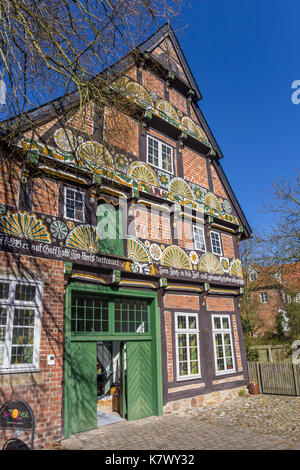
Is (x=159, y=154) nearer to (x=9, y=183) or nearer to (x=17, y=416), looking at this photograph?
(x=9, y=183)

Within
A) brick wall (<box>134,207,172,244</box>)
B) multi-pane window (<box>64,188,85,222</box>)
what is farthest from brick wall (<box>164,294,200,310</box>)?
multi-pane window (<box>64,188,85,222</box>)

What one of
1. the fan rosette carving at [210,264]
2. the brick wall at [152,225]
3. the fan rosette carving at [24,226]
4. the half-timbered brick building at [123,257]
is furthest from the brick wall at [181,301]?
the fan rosette carving at [24,226]

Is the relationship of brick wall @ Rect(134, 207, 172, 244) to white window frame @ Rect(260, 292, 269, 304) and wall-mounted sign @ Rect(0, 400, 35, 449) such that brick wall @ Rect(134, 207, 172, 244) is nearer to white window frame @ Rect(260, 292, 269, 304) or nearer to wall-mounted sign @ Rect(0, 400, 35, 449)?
wall-mounted sign @ Rect(0, 400, 35, 449)

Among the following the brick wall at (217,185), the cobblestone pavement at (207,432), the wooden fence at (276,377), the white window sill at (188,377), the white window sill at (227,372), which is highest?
the brick wall at (217,185)

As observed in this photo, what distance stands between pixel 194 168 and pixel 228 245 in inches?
138

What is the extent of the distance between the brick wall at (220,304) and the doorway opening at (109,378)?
12.1 ft

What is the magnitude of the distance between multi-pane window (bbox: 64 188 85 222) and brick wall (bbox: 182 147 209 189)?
506cm

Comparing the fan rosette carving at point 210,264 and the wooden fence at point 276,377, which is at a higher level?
the fan rosette carving at point 210,264

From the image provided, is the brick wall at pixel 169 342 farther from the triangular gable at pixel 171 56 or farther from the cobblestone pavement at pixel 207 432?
the triangular gable at pixel 171 56

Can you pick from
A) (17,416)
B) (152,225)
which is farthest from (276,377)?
(17,416)

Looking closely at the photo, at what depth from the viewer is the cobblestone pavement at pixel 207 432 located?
702cm

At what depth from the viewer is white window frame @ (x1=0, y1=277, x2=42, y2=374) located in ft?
22.4
